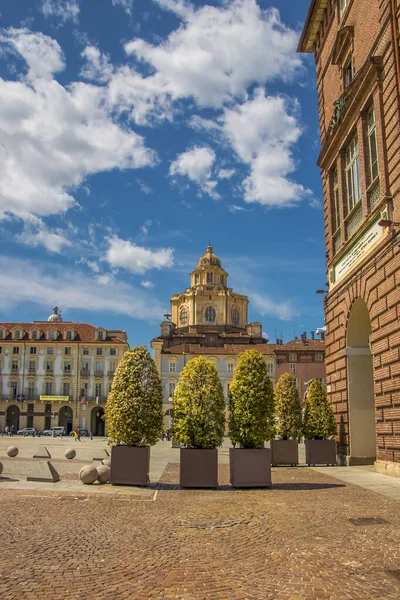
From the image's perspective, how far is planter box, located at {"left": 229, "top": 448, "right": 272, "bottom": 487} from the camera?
13594 millimetres

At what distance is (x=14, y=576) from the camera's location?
594cm

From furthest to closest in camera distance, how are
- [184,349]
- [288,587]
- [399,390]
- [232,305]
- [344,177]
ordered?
[232,305]
[184,349]
[344,177]
[399,390]
[288,587]

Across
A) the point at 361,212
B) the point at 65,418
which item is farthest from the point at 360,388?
the point at 65,418

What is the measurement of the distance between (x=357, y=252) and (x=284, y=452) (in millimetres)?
7735

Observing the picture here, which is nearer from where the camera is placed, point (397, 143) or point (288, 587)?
point (288, 587)

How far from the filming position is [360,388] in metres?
18.9

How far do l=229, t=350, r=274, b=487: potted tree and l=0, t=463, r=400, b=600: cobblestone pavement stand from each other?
1812mm

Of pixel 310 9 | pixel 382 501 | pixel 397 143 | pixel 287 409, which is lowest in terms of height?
pixel 382 501

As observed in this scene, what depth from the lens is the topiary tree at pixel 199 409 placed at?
13844mm

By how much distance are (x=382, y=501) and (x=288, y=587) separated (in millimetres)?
5816

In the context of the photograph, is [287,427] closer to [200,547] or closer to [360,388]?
[360,388]

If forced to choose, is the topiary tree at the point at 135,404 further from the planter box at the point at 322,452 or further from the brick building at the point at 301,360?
the brick building at the point at 301,360

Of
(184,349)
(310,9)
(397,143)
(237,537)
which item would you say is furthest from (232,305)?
(237,537)

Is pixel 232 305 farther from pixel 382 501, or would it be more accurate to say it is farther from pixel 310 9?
pixel 382 501
